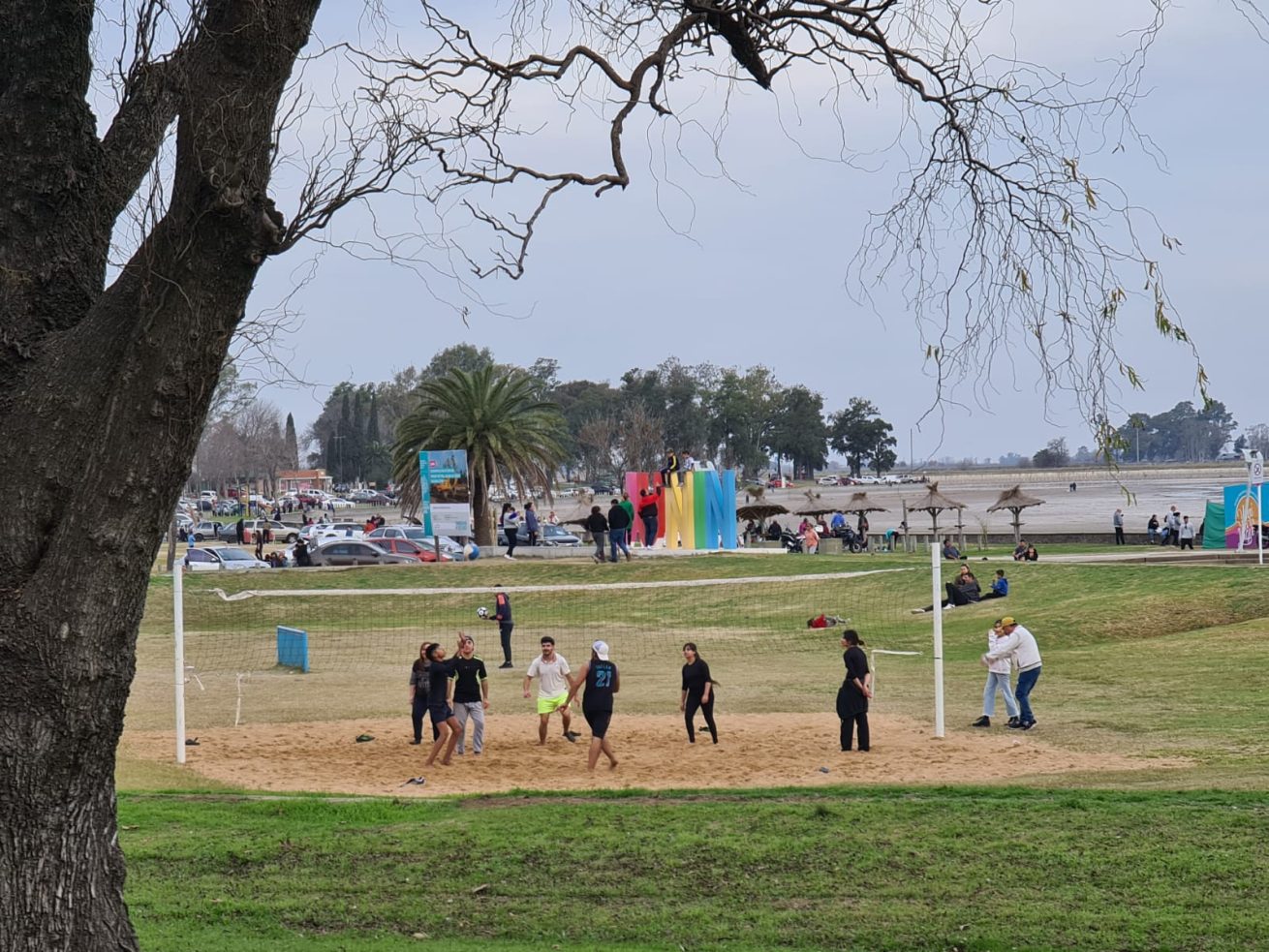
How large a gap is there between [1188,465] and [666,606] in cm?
13329

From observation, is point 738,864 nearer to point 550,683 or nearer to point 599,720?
point 599,720

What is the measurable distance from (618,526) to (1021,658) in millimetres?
23860

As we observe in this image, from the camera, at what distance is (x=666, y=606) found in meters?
39.0

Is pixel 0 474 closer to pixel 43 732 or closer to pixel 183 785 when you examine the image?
pixel 43 732

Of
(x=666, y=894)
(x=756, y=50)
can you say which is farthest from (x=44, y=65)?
(x=666, y=894)

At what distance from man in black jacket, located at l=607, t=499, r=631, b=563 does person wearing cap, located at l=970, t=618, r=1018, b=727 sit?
75.0ft

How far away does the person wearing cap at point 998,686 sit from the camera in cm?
2005

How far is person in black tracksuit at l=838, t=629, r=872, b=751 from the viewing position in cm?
1841

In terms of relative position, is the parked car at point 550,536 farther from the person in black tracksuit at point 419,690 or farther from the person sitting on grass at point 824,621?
the person in black tracksuit at point 419,690

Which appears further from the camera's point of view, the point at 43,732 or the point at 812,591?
the point at 812,591

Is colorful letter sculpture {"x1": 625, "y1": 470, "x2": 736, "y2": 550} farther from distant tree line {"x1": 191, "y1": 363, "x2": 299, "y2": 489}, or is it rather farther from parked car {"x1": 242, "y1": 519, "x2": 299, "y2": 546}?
distant tree line {"x1": 191, "y1": 363, "x2": 299, "y2": 489}

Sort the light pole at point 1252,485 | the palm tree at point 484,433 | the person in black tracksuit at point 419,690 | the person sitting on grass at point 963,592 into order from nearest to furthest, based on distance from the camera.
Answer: the person in black tracksuit at point 419,690 → the person sitting on grass at point 963,592 → the light pole at point 1252,485 → the palm tree at point 484,433

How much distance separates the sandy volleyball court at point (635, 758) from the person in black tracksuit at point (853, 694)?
11.1 inches

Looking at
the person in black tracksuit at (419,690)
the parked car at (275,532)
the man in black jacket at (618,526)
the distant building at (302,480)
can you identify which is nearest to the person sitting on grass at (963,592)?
the man in black jacket at (618,526)
